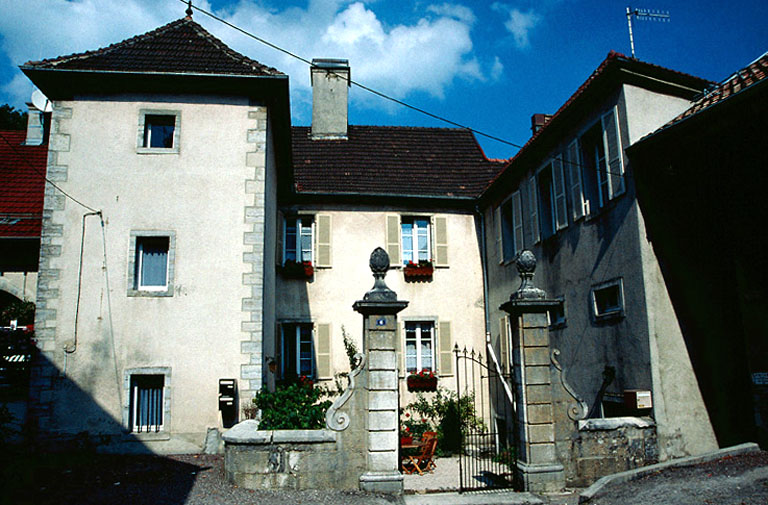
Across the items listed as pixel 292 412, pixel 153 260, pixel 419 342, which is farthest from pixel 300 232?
pixel 292 412

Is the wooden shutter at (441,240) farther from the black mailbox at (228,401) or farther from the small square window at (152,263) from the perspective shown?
the small square window at (152,263)

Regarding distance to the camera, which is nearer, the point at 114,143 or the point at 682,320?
the point at 682,320

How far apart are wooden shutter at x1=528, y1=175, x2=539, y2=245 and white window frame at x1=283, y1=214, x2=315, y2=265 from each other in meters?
5.40

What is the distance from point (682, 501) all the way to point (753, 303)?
3204mm

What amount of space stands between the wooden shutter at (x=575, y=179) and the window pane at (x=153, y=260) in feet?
24.4

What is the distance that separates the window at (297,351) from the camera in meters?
14.0

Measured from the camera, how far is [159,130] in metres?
11.1

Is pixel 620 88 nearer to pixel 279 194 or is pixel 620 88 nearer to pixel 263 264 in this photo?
pixel 263 264

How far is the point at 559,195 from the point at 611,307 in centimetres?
256

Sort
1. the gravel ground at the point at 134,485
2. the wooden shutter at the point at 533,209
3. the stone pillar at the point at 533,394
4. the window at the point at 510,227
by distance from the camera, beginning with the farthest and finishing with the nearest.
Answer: the window at the point at 510,227 → the wooden shutter at the point at 533,209 → the stone pillar at the point at 533,394 → the gravel ground at the point at 134,485

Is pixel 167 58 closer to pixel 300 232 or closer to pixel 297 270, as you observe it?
pixel 300 232

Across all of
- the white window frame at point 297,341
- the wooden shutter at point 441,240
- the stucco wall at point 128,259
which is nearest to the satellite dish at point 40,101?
the stucco wall at point 128,259

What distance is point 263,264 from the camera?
10.7 meters

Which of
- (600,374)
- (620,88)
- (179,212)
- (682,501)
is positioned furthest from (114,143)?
(682,501)
